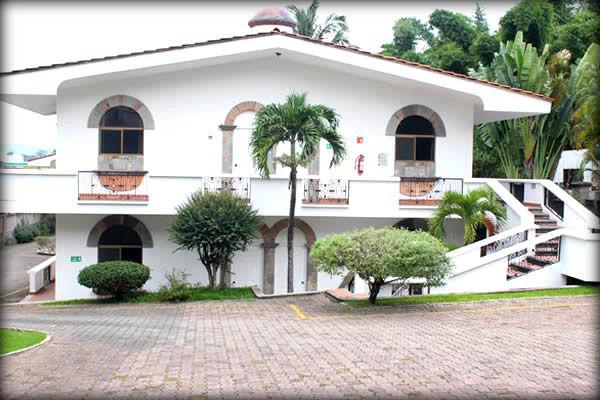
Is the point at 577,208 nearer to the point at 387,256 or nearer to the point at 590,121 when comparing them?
the point at 590,121

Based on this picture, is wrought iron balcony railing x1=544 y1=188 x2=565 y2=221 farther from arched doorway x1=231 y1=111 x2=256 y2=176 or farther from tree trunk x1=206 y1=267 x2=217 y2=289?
tree trunk x1=206 y1=267 x2=217 y2=289

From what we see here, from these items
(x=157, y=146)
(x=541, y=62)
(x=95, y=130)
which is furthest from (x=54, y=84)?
(x=541, y=62)

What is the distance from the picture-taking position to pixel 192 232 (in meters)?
17.7

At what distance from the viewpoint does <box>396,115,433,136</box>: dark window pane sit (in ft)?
70.0

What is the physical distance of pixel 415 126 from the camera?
70.2ft

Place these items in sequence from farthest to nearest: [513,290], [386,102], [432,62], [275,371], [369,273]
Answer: [432,62]
[386,102]
[513,290]
[369,273]
[275,371]

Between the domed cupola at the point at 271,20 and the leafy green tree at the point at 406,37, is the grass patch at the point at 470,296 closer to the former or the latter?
the domed cupola at the point at 271,20

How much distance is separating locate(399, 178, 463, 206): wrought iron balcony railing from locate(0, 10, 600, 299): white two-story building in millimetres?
36

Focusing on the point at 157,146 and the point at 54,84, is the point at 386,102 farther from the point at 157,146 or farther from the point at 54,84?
the point at 54,84

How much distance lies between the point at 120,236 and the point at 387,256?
10059mm

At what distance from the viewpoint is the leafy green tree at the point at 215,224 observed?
17641 millimetres

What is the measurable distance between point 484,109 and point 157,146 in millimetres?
10756

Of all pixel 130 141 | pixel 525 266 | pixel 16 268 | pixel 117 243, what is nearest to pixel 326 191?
pixel 525 266

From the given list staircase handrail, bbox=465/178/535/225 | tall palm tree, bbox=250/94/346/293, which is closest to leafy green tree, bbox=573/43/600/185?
staircase handrail, bbox=465/178/535/225
